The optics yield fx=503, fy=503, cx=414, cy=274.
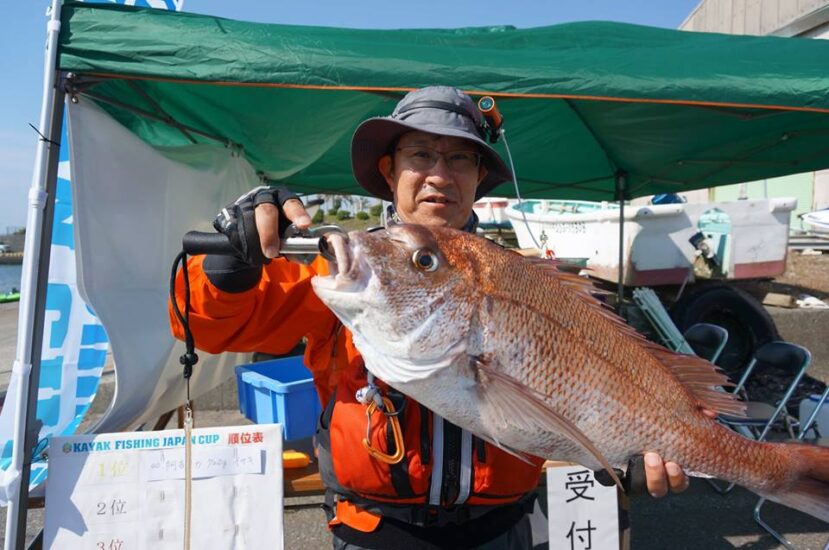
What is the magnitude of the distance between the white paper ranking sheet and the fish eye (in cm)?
123

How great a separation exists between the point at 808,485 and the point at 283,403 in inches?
105

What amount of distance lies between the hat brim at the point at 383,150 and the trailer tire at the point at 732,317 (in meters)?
5.80

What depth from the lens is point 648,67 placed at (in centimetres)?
261

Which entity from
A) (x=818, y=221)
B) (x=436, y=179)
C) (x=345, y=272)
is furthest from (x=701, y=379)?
(x=818, y=221)

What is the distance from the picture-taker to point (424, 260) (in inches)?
51.3

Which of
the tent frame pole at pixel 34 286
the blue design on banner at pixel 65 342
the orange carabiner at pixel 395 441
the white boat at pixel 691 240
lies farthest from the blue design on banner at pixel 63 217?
the white boat at pixel 691 240

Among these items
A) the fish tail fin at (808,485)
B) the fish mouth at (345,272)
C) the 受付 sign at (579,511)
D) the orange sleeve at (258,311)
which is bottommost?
the 受付 sign at (579,511)

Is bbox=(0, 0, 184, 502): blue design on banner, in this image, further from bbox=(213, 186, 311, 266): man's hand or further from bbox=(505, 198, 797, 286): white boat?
bbox=(505, 198, 797, 286): white boat

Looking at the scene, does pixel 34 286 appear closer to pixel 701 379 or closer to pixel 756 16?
pixel 701 379

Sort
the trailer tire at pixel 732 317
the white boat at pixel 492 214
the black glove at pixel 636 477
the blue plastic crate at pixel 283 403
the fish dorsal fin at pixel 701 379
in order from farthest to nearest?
1. the white boat at pixel 492 214
2. the trailer tire at pixel 732 317
3. the blue plastic crate at pixel 283 403
4. the fish dorsal fin at pixel 701 379
5. the black glove at pixel 636 477

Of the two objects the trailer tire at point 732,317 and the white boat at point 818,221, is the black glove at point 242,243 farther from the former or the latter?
the white boat at point 818,221

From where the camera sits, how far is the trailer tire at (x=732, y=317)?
22.4ft

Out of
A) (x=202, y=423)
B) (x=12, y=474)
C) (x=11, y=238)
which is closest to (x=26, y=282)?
(x=12, y=474)

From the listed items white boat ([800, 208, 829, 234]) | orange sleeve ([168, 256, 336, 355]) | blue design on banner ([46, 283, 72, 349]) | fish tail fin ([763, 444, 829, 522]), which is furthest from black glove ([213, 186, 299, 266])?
white boat ([800, 208, 829, 234])
